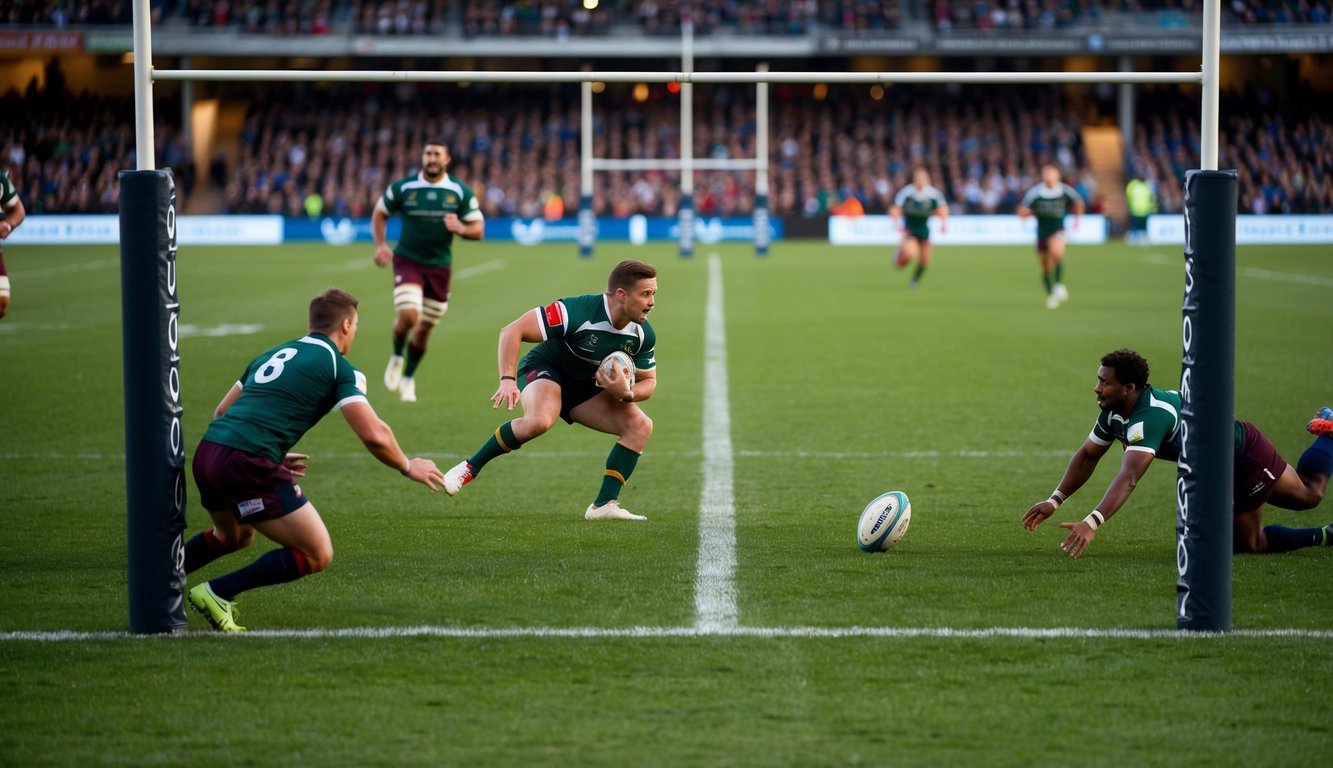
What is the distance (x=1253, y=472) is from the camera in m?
7.19

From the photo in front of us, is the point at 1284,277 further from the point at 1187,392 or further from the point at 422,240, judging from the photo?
the point at 1187,392

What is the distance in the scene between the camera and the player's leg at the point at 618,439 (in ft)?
27.0

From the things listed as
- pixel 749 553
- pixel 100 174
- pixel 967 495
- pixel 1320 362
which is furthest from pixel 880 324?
pixel 100 174

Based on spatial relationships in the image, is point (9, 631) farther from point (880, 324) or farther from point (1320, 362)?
point (880, 324)

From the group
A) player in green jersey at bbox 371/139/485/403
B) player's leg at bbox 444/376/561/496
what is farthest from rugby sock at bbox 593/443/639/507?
player in green jersey at bbox 371/139/485/403

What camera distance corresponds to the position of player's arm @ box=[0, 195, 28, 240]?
11.4 meters

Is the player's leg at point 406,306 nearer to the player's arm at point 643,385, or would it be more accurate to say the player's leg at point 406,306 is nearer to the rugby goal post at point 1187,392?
the player's arm at point 643,385

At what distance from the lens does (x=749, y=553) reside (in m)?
7.29

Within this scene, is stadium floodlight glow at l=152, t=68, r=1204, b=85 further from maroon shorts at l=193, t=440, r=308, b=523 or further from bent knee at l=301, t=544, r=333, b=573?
bent knee at l=301, t=544, r=333, b=573

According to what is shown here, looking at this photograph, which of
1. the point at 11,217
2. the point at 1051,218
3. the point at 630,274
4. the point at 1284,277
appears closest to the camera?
the point at 630,274

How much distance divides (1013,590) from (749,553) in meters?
1.36

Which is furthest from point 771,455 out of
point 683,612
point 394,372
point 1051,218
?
point 1051,218

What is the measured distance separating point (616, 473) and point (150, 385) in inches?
124

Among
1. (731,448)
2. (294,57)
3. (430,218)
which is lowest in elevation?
(731,448)
